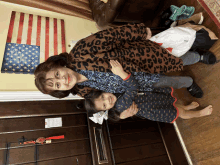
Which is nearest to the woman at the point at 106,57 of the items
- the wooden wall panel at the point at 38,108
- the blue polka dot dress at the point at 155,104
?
the blue polka dot dress at the point at 155,104

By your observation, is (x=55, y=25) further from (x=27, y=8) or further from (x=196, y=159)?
(x=196, y=159)

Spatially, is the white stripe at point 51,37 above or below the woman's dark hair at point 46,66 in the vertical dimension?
above

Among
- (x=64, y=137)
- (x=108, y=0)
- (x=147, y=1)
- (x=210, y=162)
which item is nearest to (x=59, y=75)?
(x=64, y=137)

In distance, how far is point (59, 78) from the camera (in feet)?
3.39

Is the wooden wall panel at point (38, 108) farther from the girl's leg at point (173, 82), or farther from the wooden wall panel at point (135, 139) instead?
the girl's leg at point (173, 82)

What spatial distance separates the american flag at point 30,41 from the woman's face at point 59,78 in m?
0.87

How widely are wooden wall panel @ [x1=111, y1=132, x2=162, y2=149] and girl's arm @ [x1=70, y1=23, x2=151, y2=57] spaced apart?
1126mm

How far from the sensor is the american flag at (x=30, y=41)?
5.58 ft

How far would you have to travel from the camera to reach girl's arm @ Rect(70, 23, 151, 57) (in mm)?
1012

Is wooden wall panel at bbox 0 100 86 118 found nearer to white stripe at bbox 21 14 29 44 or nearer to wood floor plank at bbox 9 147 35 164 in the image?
wood floor plank at bbox 9 147 35 164

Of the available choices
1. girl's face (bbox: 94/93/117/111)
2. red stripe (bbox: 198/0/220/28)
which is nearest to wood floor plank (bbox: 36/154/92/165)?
girl's face (bbox: 94/93/117/111)

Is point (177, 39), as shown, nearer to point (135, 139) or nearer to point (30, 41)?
point (135, 139)

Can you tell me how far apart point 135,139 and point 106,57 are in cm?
121

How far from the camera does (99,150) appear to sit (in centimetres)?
152
